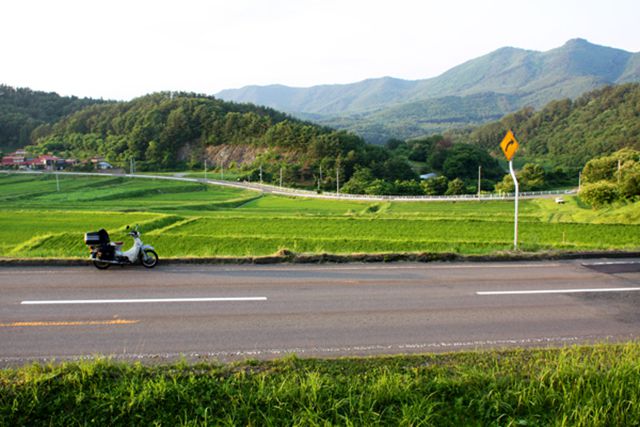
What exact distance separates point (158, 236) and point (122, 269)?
15.4 meters

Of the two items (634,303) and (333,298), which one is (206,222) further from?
(634,303)

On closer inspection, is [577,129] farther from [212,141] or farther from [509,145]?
[509,145]

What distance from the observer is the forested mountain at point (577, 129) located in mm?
91562

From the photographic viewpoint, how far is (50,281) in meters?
7.81

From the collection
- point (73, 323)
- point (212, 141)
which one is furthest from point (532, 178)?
point (73, 323)

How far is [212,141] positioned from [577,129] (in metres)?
81.5

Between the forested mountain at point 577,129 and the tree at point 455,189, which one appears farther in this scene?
the forested mountain at point 577,129

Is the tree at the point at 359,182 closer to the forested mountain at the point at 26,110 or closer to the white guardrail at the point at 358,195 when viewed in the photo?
the white guardrail at the point at 358,195

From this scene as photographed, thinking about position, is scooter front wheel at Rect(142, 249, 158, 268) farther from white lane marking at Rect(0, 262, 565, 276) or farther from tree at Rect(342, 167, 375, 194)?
tree at Rect(342, 167, 375, 194)

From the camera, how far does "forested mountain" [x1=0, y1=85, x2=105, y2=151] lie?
112 metres

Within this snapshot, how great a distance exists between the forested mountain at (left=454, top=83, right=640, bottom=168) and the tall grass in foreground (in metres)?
91.1

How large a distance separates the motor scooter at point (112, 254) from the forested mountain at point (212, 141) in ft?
209

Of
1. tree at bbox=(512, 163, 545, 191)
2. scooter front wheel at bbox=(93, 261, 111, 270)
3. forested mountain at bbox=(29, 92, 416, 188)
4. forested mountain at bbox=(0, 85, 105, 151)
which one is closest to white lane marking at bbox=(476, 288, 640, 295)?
scooter front wheel at bbox=(93, 261, 111, 270)

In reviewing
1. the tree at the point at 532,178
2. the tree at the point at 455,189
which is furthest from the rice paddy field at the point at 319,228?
the tree at the point at 532,178
